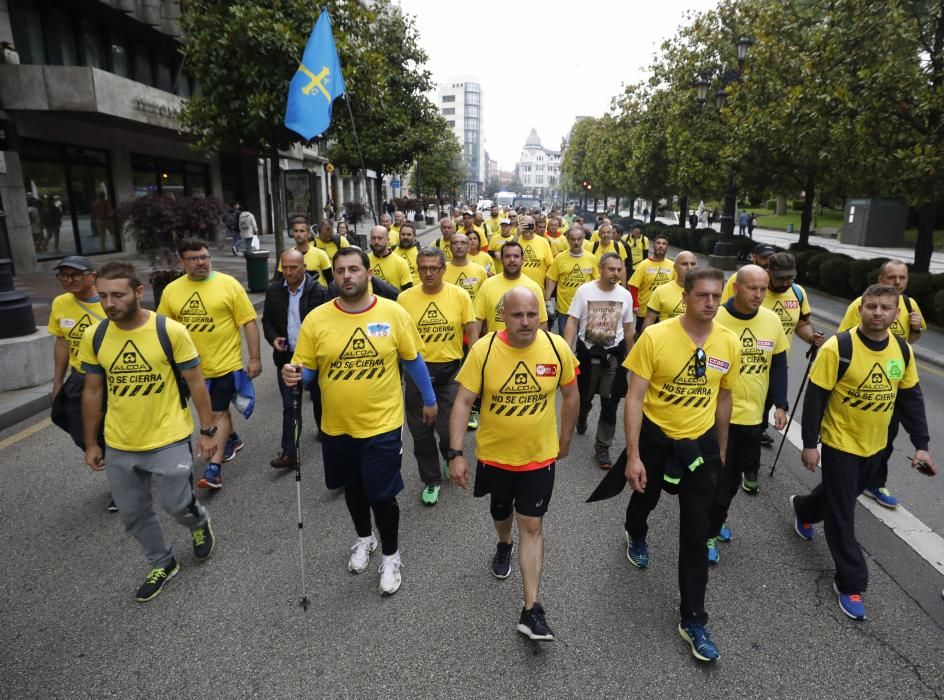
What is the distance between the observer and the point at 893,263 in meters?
5.08

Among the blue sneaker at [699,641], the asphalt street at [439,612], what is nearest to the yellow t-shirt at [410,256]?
the asphalt street at [439,612]

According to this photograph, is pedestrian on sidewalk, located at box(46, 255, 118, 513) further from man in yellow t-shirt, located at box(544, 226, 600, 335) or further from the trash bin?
the trash bin

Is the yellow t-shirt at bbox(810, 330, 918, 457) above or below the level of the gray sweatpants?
Result: above

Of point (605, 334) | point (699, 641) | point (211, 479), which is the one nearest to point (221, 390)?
point (211, 479)

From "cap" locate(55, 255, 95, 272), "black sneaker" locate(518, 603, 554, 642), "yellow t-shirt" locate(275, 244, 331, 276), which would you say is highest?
"cap" locate(55, 255, 95, 272)

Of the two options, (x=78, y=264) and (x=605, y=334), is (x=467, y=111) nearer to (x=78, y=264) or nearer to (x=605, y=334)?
(x=605, y=334)

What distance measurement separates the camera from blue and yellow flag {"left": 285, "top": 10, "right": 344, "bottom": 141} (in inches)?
407

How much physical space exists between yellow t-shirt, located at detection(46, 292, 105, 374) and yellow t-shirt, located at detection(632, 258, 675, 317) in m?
5.88

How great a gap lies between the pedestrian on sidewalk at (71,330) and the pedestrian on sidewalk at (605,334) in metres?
3.83

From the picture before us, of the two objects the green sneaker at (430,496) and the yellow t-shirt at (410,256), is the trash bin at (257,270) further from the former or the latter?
the green sneaker at (430,496)

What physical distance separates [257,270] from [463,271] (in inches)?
359

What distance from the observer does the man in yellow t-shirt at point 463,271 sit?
6.67m

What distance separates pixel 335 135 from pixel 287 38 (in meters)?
4.43

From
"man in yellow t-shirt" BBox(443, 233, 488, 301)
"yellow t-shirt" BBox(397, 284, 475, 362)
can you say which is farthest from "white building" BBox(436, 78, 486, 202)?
"yellow t-shirt" BBox(397, 284, 475, 362)
